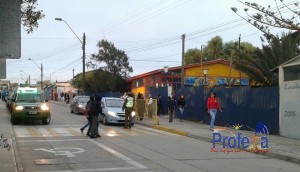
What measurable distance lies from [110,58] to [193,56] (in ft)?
55.4

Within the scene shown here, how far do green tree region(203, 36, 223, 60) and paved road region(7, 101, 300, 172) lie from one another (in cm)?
4501

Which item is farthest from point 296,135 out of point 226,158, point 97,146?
point 97,146

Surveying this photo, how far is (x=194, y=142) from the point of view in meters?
16.3

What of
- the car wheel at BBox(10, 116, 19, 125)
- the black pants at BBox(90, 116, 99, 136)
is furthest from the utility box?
the car wheel at BBox(10, 116, 19, 125)

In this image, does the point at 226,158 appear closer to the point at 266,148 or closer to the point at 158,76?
the point at 266,148

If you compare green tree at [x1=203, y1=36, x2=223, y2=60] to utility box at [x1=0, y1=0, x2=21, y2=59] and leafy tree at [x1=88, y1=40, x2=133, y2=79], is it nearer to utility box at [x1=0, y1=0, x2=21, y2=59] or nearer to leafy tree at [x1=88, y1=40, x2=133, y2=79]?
leafy tree at [x1=88, y1=40, x2=133, y2=79]

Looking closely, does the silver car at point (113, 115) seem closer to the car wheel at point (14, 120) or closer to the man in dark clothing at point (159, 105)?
the car wheel at point (14, 120)

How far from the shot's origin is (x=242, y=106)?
68.3 feet

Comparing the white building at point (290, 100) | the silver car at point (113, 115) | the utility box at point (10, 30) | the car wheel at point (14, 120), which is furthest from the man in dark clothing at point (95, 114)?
the utility box at point (10, 30)

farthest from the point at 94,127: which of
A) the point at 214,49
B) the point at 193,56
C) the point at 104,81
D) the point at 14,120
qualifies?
the point at 214,49

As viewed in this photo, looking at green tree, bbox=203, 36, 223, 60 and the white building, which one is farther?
green tree, bbox=203, 36, 223, 60

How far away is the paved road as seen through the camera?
10555 millimetres

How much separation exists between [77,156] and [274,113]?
9.63 metres

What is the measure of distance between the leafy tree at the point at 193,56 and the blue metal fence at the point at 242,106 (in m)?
35.4
